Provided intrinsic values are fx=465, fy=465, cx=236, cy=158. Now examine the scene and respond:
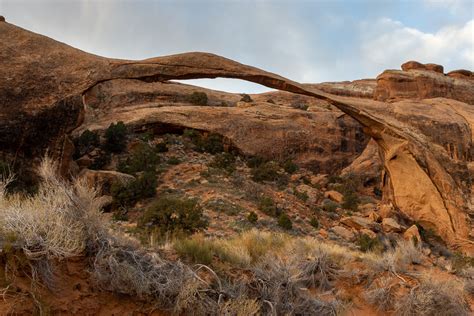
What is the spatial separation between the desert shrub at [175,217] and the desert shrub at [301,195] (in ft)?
17.0

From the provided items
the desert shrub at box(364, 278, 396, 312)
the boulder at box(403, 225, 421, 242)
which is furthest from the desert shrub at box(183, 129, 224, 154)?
the desert shrub at box(364, 278, 396, 312)

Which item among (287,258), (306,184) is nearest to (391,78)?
(306,184)

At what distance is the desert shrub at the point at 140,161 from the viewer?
16.3 metres

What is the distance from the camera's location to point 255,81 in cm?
989

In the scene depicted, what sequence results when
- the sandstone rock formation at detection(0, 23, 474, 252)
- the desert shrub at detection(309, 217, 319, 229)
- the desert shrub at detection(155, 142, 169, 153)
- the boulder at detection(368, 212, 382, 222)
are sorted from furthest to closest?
the desert shrub at detection(155, 142, 169, 153) < the boulder at detection(368, 212, 382, 222) < the desert shrub at detection(309, 217, 319, 229) < the sandstone rock formation at detection(0, 23, 474, 252)

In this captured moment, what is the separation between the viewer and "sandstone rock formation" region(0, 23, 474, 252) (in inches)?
326

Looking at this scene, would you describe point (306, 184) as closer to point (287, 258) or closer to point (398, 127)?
point (398, 127)

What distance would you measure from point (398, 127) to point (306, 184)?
7423 mm

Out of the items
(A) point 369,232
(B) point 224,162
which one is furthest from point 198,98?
(A) point 369,232

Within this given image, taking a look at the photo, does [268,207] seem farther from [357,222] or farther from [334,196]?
[334,196]

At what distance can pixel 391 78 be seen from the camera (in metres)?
21.6

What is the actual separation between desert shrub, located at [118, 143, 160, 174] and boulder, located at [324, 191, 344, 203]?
639 cm

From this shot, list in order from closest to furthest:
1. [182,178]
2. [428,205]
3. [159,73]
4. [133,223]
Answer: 1. [159,73]
2. [428,205]
3. [133,223]
4. [182,178]

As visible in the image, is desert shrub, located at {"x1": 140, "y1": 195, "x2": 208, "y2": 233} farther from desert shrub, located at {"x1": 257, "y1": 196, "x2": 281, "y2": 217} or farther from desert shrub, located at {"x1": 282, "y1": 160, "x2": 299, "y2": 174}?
desert shrub, located at {"x1": 282, "y1": 160, "x2": 299, "y2": 174}
